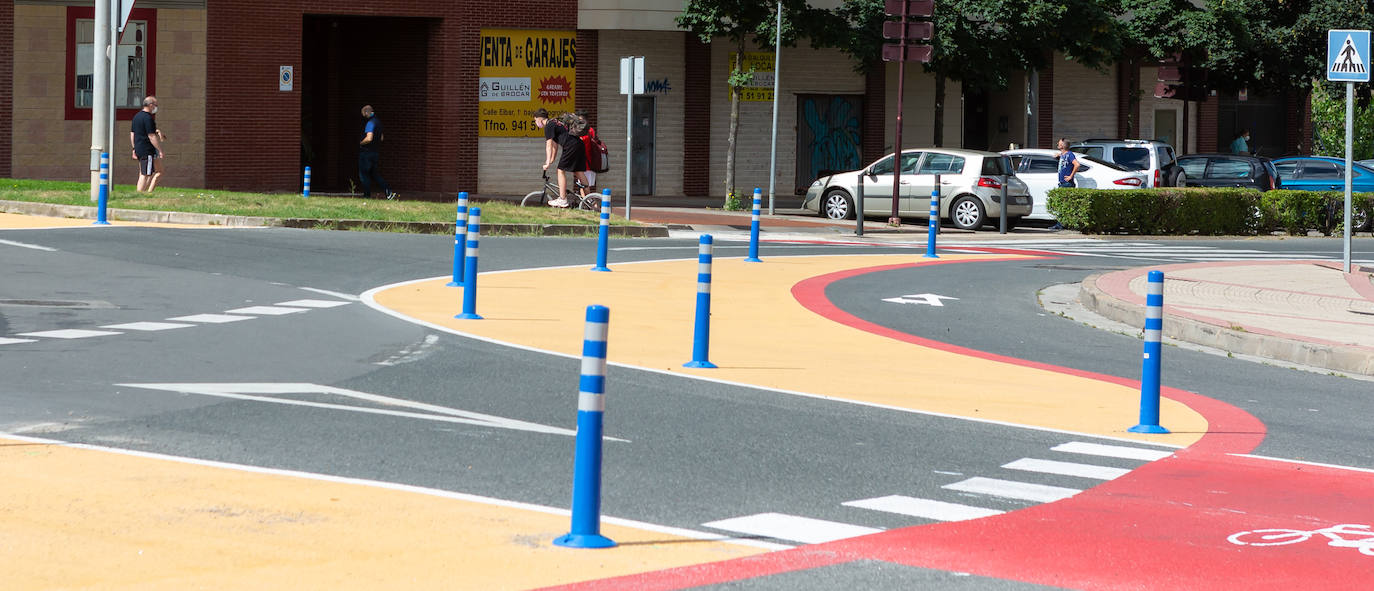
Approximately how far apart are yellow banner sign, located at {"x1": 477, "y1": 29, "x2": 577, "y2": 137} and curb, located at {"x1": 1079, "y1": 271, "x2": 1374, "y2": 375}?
76.8 feet

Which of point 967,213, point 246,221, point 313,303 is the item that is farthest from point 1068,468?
point 967,213

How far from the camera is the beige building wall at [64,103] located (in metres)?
34.0

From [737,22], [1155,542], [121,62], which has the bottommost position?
[1155,542]

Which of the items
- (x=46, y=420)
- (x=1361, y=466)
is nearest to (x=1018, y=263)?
(x=1361, y=466)

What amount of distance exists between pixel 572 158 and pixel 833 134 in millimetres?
15038

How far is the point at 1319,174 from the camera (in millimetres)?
36094

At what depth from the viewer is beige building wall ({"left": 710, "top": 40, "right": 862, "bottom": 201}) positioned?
3959cm

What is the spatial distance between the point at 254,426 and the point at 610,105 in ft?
100

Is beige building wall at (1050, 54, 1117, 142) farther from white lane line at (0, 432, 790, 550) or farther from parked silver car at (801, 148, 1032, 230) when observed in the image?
white lane line at (0, 432, 790, 550)

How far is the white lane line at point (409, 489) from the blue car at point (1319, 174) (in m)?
31.6

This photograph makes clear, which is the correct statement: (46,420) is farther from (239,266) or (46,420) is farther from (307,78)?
(307,78)

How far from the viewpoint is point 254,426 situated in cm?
847

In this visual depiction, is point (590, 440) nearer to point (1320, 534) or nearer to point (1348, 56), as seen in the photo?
point (1320, 534)

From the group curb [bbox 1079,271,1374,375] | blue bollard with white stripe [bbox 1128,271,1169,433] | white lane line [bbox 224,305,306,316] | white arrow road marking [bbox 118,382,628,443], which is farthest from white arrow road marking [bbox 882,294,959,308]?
white arrow road marking [bbox 118,382,628,443]
